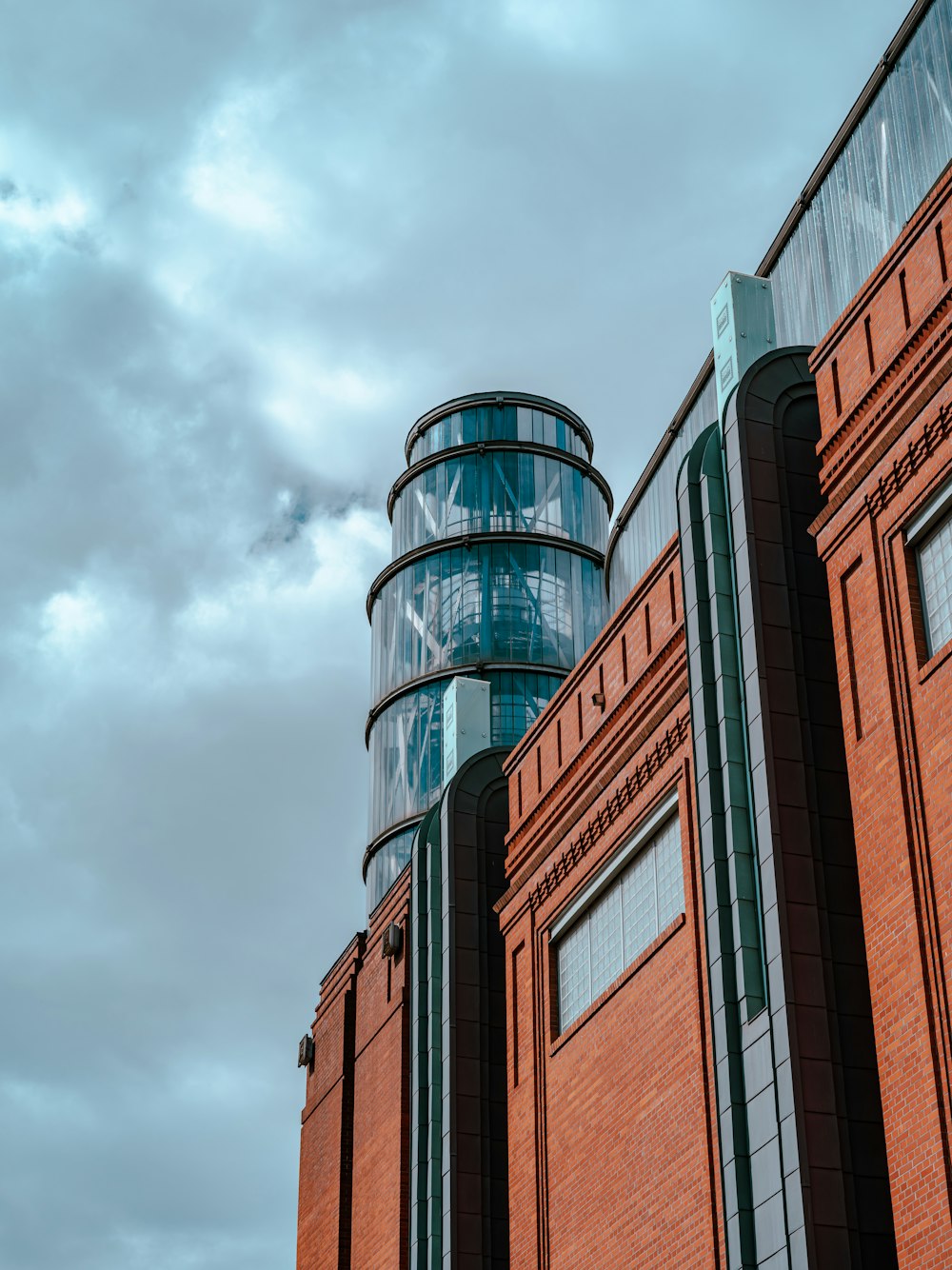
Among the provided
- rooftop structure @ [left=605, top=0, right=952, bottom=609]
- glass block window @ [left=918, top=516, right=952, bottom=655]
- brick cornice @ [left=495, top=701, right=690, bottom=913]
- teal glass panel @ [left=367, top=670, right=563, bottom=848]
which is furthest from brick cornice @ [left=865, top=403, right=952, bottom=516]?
teal glass panel @ [left=367, top=670, right=563, bottom=848]

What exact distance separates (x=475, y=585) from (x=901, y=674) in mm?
30036

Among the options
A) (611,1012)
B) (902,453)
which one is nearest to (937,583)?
(902,453)

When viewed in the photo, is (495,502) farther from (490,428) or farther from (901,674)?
(901,674)

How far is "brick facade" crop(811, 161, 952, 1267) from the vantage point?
15.3 meters

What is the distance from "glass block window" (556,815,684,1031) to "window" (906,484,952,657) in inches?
204

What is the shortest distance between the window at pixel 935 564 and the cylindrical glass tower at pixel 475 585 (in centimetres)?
2782

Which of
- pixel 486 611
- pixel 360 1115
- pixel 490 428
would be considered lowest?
pixel 360 1115

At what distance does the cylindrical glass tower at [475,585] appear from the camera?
45.7 meters

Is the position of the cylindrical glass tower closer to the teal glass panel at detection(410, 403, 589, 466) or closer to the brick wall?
the teal glass panel at detection(410, 403, 589, 466)

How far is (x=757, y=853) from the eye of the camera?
1844 centimetres

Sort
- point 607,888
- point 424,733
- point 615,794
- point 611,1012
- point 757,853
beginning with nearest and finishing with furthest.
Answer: point 757,853, point 611,1012, point 615,794, point 607,888, point 424,733

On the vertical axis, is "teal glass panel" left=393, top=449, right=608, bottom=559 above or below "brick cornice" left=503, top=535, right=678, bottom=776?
above

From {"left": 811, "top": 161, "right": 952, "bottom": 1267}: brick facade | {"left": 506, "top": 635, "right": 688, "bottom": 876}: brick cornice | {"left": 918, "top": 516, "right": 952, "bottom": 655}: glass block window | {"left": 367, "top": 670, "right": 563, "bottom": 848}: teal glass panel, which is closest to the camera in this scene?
{"left": 811, "top": 161, "right": 952, "bottom": 1267}: brick facade

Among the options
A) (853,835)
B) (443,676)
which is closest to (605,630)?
(853,835)
